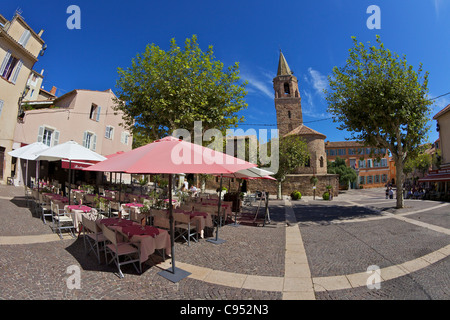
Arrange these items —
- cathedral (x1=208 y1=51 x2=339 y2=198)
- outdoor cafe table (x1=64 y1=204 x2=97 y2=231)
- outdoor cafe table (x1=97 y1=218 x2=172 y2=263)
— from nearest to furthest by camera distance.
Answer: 1. outdoor cafe table (x1=97 y1=218 x2=172 y2=263)
2. outdoor cafe table (x1=64 y1=204 x2=97 y2=231)
3. cathedral (x1=208 y1=51 x2=339 y2=198)

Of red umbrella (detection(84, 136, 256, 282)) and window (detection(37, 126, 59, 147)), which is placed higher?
window (detection(37, 126, 59, 147))

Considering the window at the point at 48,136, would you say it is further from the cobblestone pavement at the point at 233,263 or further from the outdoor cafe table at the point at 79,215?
the outdoor cafe table at the point at 79,215

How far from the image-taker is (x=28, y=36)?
17.4m

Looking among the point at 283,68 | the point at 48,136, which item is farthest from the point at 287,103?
the point at 48,136

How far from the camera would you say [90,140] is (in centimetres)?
2048

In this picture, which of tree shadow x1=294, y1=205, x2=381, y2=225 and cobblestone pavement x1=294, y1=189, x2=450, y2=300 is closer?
cobblestone pavement x1=294, y1=189, x2=450, y2=300

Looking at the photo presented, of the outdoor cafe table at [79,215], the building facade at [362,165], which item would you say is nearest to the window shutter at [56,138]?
the outdoor cafe table at [79,215]

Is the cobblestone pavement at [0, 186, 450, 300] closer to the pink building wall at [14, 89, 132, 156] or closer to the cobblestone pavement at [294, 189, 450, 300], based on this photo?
the cobblestone pavement at [294, 189, 450, 300]

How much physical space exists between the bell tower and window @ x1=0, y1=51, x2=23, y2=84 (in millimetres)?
33202

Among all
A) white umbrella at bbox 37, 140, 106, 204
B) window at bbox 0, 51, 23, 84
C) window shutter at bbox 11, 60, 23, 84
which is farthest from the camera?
window shutter at bbox 11, 60, 23, 84

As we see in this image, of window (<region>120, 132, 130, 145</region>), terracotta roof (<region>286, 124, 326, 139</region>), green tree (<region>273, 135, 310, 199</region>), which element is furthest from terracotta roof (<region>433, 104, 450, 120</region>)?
window (<region>120, 132, 130, 145</region>)

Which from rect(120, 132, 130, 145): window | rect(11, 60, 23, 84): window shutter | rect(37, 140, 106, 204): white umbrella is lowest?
rect(37, 140, 106, 204): white umbrella

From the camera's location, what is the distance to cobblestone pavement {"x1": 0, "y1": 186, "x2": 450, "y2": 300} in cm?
333
